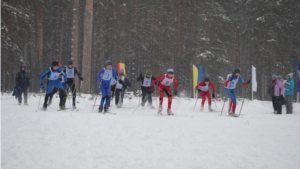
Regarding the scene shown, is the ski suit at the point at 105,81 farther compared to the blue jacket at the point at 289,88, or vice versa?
the blue jacket at the point at 289,88

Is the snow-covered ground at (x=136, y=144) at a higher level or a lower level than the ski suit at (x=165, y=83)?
lower

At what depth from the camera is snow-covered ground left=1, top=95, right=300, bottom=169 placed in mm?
4453

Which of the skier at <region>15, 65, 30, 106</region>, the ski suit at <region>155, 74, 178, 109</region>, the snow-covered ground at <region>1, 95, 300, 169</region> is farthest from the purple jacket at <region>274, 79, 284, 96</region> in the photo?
the skier at <region>15, 65, 30, 106</region>

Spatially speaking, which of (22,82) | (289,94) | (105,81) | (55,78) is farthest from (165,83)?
(289,94)

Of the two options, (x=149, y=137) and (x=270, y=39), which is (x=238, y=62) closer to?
(x=270, y=39)

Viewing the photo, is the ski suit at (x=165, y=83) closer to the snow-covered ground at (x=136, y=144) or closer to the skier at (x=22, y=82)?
the snow-covered ground at (x=136, y=144)

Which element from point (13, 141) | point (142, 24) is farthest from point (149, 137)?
point (142, 24)

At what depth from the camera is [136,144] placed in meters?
5.29

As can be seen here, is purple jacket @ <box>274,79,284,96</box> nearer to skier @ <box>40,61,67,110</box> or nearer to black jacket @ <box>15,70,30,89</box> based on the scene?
skier @ <box>40,61,67,110</box>

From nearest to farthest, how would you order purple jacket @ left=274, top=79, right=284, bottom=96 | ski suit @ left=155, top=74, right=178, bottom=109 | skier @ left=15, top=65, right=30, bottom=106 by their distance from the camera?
ski suit @ left=155, top=74, right=178, bottom=109, skier @ left=15, top=65, right=30, bottom=106, purple jacket @ left=274, top=79, right=284, bottom=96

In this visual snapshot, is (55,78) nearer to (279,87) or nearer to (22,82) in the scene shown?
(22,82)

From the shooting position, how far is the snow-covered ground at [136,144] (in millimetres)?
4453

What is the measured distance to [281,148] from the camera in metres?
5.51

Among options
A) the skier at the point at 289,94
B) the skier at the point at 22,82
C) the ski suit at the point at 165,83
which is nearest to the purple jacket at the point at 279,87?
the skier at the point at 289,94
